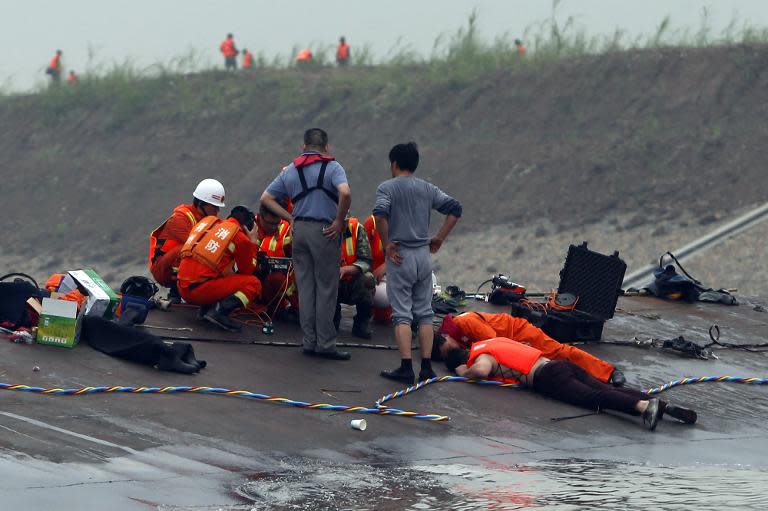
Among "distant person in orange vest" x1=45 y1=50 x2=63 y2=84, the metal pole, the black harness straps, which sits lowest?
the black harness straps

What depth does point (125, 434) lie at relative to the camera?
883cm

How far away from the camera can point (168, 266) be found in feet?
41.9

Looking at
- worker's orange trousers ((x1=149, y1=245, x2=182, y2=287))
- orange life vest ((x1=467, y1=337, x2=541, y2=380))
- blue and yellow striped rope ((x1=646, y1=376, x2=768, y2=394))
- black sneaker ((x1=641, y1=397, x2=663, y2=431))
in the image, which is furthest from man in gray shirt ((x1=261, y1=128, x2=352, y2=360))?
blue and yellow striped rope ((x1=646, y1=376, x2=768, y2=394))

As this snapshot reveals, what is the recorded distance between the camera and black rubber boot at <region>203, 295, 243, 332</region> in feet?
39.9

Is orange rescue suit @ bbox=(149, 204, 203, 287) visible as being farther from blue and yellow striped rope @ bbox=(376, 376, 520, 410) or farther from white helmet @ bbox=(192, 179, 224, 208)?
blue and yellow striped rope @ bbox=(376, 376, 520, 410)

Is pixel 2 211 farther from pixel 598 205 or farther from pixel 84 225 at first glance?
pixel 598 205

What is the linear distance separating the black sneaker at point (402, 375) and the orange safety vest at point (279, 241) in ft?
7.37

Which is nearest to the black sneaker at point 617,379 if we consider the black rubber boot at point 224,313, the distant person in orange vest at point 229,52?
the black rubber boot at point 224,313

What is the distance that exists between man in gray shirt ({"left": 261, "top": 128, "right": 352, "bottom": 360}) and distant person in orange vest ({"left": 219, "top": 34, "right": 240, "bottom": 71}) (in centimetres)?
4069

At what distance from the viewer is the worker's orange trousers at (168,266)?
41.7 feet

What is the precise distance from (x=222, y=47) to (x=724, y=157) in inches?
→ 932

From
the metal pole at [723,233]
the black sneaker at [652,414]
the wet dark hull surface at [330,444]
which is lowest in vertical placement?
the wet dark hull surface at [330,444]

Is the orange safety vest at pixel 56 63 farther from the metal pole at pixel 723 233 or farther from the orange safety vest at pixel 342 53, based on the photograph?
the metal pole at pixel 723 233

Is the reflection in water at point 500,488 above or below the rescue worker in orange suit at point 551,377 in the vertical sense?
below
